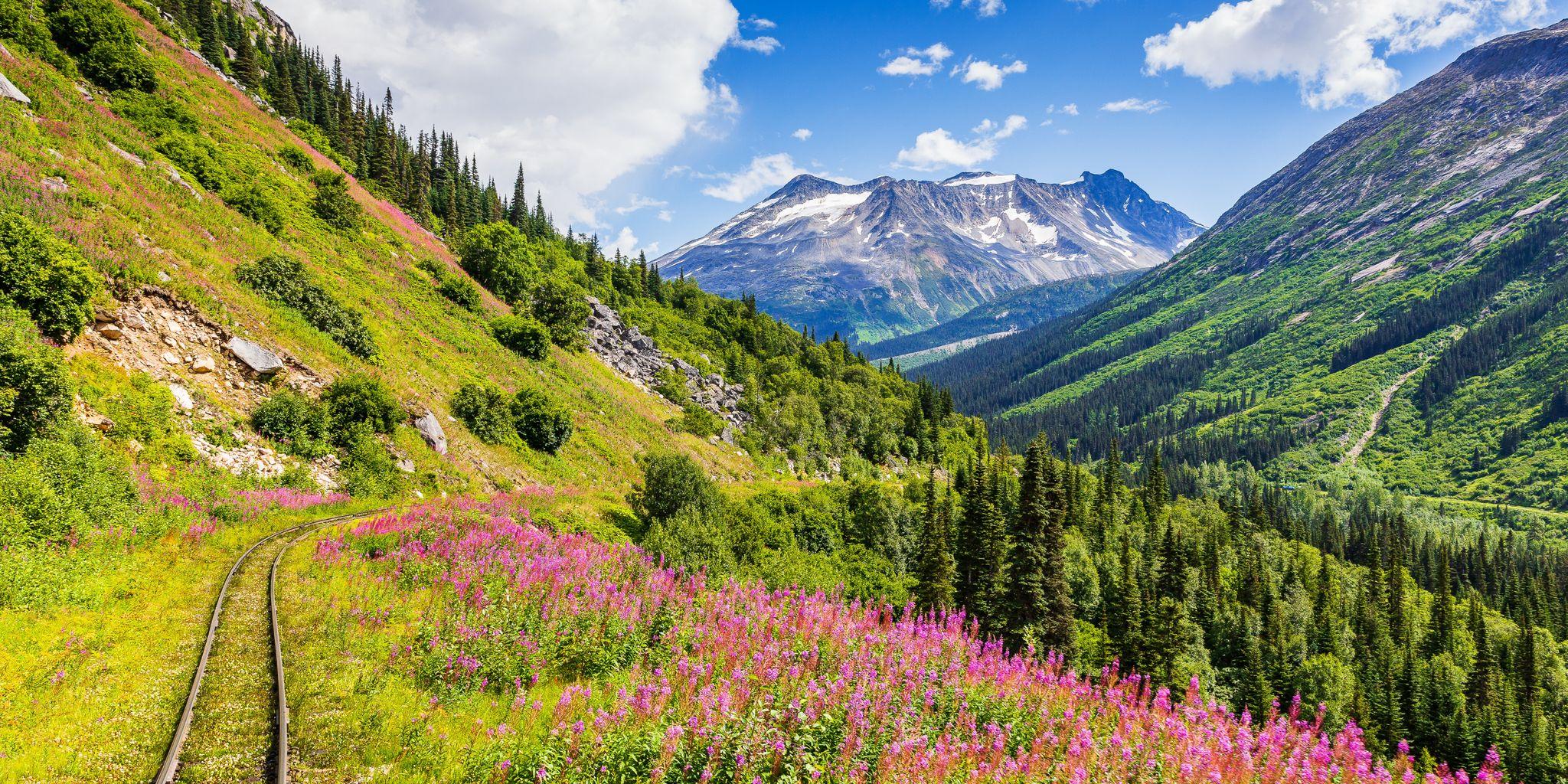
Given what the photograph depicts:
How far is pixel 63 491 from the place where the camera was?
1225 centimetres

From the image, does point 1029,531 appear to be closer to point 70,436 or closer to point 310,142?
point 70,436

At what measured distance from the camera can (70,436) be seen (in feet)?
48.1

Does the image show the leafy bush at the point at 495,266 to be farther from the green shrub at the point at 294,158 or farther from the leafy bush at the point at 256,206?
the leafy bush at the point at 256,206

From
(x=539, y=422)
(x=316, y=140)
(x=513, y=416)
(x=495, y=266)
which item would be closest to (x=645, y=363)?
(x=495, y=266)

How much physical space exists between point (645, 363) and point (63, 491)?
219 feet

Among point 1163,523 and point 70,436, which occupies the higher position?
point 70,436

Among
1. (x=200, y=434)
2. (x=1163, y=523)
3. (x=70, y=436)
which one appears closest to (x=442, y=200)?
(x=200, y=434)

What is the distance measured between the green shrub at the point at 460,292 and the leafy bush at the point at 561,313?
983 centimetres

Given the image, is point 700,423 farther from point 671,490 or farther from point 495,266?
point 671,490

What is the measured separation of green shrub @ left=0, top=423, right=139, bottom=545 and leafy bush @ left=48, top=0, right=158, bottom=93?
48.0 meters

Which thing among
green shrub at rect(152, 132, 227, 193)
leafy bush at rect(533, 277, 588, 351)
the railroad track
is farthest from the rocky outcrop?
the railroad track

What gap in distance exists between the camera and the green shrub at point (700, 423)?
65188 mm

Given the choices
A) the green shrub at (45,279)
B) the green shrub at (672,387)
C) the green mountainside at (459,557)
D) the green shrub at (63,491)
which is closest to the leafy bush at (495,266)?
the green mountainside at (459,557)

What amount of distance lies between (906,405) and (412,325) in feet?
296
